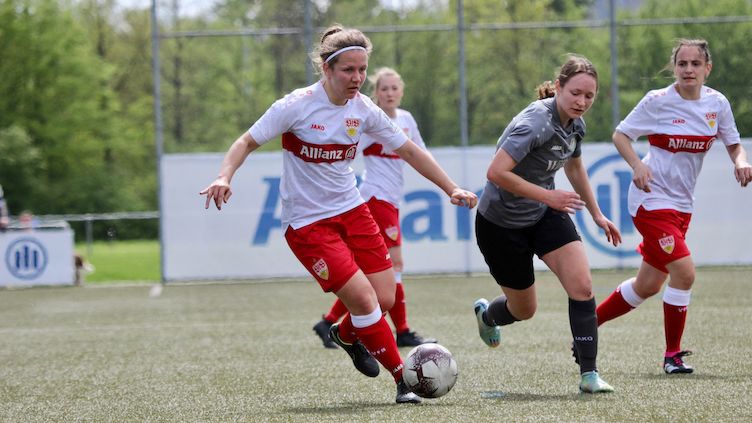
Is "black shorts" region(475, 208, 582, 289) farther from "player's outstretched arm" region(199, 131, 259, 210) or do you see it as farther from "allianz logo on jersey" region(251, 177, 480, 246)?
"allianz logo on jersey" region(251, 177, 480, 246)

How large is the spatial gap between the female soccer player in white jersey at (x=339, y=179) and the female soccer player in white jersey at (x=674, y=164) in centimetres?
175

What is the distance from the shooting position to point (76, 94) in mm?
44500

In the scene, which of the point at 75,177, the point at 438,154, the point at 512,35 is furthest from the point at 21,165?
the point at 438,154

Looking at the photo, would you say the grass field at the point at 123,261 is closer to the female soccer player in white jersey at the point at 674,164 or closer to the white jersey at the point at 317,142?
the female soccer player in white jersey at the point at 674,164

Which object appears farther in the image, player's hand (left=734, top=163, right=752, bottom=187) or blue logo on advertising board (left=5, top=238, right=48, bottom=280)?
blue logo on advertising board (left=5, top=238, right=48, bottom=280)

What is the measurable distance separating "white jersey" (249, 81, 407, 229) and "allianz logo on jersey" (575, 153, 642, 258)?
986cm

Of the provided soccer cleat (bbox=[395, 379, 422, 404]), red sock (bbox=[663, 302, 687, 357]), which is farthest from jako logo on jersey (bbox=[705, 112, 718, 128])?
soccer cleat (bbox=[395, 379, 422, 404])

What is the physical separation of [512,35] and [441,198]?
11499 millimetres

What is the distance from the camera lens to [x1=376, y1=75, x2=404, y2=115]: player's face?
8.80 meters

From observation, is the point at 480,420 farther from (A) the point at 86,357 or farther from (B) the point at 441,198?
(B) the point at 441,198

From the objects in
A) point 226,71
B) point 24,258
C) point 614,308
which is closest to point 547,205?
point 614,308

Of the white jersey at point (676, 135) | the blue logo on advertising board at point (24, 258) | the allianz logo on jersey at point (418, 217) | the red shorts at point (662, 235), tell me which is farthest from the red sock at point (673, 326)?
the blue logo on advertising board at point (24, 258)

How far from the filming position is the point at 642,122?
7.38 meters

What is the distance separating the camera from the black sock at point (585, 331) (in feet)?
20.0
